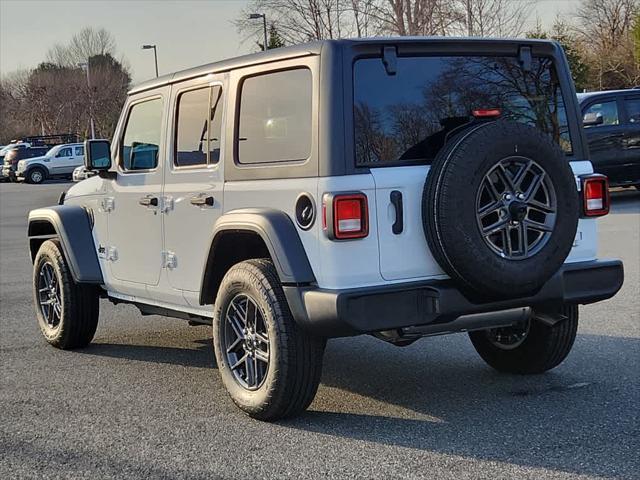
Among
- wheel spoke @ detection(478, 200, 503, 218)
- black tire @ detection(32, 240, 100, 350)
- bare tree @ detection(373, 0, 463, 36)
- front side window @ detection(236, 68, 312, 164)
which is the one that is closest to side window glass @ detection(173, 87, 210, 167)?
front side window @ detection(236, 68, 312, 164)

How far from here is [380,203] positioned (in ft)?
14.3

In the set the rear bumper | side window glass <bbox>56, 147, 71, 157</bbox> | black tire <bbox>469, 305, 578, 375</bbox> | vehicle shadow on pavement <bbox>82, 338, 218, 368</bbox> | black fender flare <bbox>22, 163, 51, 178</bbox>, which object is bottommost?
vehicle shadow on pavement <bbox>82, 338, 218, 368</bbox>

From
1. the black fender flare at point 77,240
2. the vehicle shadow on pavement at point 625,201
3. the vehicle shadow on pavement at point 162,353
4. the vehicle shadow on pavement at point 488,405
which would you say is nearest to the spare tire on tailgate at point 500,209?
the vehicle shadow on pavement at point 488,405

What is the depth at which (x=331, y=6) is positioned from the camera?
2558 cm

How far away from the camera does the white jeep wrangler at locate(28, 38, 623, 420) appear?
432 cm

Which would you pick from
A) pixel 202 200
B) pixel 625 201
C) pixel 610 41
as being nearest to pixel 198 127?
pixel 202 200

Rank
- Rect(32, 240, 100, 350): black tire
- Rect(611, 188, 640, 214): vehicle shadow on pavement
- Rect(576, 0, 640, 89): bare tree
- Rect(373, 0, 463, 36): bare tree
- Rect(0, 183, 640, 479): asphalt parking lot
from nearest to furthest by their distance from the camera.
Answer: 1. Rect(0, 183, 640, 479): asphalt parking lot
2. Rect(32, 240, 100, 350): black tire
3. Rect(611, 188, 640, 214): vehicle shadow on pavement
4. Rect(373, 0, 463, 36): bare tree
5. Rect(576, 0, 640, 89): bare tree

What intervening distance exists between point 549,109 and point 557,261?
95 centimetres

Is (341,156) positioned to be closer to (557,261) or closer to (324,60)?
(324,60)

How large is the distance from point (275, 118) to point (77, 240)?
96.3 inches

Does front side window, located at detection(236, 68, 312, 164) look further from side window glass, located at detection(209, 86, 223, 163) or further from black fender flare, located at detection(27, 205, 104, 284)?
black fender flare, located at detection(27, 205, 104, 284)

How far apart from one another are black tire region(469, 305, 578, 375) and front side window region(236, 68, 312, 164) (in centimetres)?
173

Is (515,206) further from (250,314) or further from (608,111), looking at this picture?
(608,111)

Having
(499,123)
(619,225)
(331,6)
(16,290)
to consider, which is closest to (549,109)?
(499,123)
